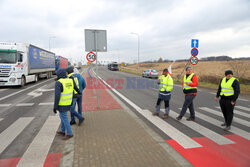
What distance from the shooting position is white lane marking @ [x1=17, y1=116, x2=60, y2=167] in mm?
3123

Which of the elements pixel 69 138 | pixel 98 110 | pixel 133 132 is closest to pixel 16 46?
pixel 98 110

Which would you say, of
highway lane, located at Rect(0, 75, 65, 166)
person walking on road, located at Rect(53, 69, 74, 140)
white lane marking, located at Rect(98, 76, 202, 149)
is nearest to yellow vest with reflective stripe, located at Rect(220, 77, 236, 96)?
white lane marking, located at Rect(98, 76, 202, 149)

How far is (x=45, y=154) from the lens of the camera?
3412 millimetres

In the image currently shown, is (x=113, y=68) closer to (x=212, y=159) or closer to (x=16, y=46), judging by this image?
(x=16, y=46)

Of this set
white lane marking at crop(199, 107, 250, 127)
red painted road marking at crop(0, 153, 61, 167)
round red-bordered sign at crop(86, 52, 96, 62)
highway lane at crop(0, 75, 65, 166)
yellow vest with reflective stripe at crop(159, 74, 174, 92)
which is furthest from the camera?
round red-bordered sign at crop(86, 52, 96, 62)

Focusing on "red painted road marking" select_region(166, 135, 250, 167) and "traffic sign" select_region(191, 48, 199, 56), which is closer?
"red painted road marking" select_region(166, 135, 250, 167)

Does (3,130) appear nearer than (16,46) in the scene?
Yes

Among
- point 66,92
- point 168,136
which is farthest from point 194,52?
point 66,92

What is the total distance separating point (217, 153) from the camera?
349cm

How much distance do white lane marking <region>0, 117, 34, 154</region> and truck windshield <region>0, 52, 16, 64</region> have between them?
8980 mm

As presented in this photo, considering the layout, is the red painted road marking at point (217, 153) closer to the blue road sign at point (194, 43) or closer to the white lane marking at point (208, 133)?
the white lane marking at point (208, 133)

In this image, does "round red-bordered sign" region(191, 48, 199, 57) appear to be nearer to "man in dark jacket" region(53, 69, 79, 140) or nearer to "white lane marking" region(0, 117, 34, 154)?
"man in dark jacket" region(53, 69, 79, 140)

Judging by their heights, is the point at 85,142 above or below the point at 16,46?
below

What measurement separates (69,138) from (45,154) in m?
0.77
